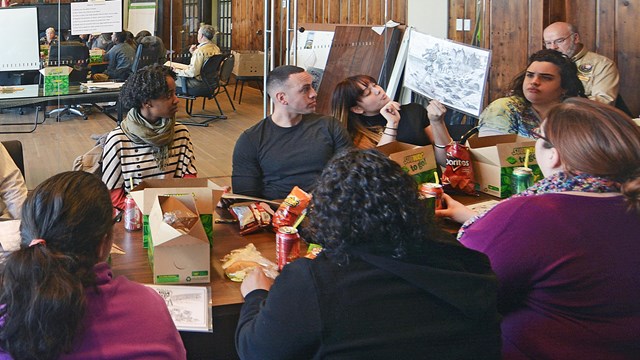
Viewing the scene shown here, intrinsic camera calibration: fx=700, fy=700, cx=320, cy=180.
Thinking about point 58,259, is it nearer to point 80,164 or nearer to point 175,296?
point 175,296

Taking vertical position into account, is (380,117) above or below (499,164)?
above

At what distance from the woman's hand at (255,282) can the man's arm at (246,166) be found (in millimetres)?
1390

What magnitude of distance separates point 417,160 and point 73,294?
1.73 metres

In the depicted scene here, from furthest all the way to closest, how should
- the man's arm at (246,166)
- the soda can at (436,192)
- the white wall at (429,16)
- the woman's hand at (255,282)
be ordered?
the white wall at (429,16) → the man's arm at (246,166) → the soda can at (436,192) → the woman's hand at (255,282)

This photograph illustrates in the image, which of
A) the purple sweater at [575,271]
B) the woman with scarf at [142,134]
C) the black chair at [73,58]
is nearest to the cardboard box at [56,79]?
the black chair at [73,58]

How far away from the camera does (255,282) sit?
1.72m

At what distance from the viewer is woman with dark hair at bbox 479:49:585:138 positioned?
3.41 m

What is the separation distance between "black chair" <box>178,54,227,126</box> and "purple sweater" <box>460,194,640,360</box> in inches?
135

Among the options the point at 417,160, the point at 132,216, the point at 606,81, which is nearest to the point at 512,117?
the point at 417,160

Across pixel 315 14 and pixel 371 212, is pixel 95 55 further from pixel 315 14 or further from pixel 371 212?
pixel 371 212

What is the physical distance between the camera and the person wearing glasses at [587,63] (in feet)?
15.6

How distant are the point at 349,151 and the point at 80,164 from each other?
6.49ft

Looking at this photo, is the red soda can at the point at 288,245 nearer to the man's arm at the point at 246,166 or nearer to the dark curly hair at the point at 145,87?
the man's arm at the point at 246,166

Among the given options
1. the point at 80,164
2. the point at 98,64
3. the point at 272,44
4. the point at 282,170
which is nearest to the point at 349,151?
the point at 282,170
